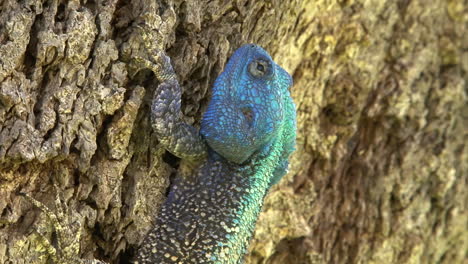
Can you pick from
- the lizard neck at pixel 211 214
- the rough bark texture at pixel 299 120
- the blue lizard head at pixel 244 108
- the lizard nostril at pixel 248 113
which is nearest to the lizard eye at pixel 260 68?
the blue lizard head at pixel 244 108

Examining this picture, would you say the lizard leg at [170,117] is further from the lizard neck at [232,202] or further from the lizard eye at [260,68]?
the lizard eye at [260,68]

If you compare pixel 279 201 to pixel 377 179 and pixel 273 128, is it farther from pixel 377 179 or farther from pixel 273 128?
pixel 273 128

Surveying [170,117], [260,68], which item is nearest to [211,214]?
[170,117]

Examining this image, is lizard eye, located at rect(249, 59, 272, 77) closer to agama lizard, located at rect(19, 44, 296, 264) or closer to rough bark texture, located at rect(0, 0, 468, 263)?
agama lizard, located at rect(19, 44, 296, 264)

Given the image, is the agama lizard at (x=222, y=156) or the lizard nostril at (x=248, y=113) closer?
the agama lizard at (x=222, y=156)

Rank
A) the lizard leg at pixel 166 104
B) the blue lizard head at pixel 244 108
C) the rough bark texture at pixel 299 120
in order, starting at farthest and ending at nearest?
the blue lizard head at pixel 244 108, the lizard leg at pixel 166 104, the rough bark texture at pixel 299 120

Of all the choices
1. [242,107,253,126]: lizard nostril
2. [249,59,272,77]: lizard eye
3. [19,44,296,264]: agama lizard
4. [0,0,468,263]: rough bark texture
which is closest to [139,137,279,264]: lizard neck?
[19,44,296,264]: agama lizard

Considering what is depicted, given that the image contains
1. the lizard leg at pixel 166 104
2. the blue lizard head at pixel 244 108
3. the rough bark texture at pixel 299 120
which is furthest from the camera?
the blue lizard head at pixel 244 108

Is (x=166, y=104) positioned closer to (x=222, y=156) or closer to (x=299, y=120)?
(x=222, y=156)
